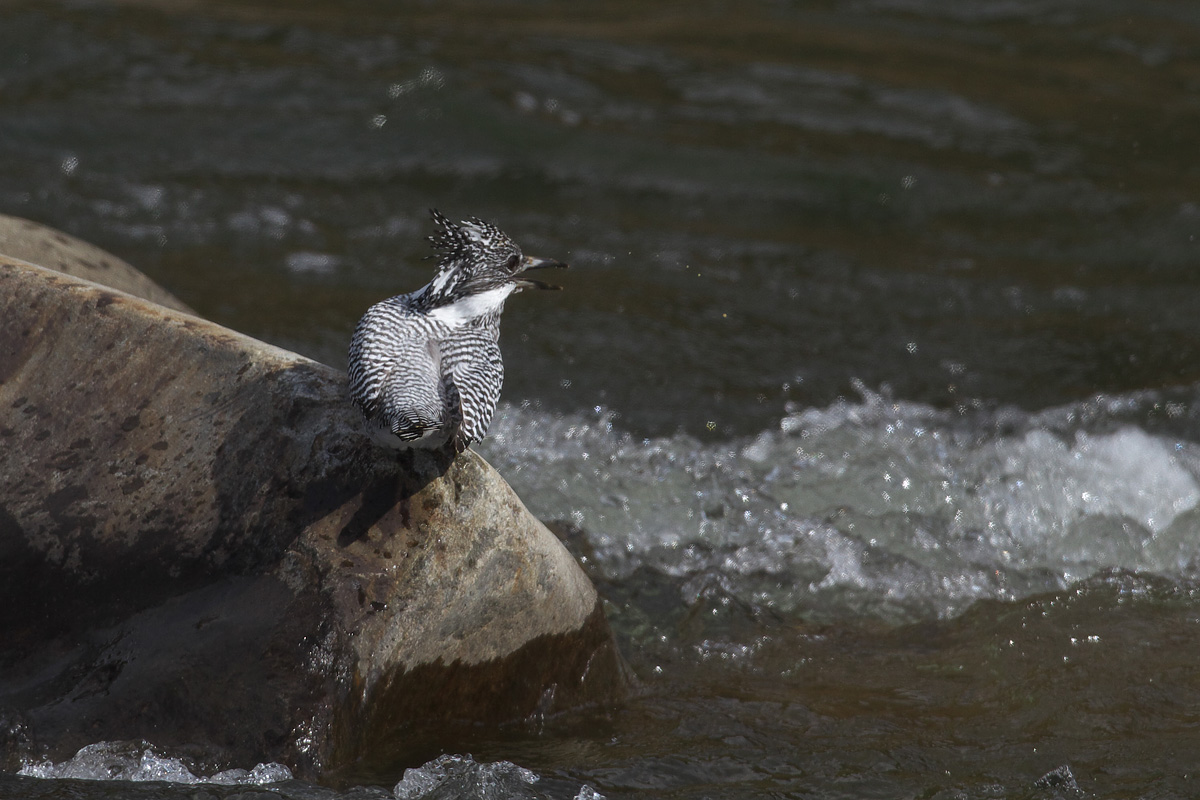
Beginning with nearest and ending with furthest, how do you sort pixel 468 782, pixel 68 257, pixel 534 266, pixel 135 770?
1. pixel 135 770
2. pixel 468 782
3. pixel 534 266
4. pixel 68 257

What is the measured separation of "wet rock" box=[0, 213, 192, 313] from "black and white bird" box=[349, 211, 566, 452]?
152 centimetres

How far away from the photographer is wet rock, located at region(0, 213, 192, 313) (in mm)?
5496

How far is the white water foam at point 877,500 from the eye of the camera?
566cm

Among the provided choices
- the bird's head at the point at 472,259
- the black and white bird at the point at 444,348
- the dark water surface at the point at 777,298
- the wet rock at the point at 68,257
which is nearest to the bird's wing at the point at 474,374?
the black and white bird at the point at 444,348

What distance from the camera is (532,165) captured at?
10.7m

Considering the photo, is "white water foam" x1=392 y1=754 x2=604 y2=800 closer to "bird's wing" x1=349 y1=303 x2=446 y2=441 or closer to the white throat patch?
"bird's wing" x1=349 y1=303 x2=446 y2=441

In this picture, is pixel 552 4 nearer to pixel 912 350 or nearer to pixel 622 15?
pixel 622 15

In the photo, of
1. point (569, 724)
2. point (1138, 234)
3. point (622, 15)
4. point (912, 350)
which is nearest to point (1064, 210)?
point (1138, 234)

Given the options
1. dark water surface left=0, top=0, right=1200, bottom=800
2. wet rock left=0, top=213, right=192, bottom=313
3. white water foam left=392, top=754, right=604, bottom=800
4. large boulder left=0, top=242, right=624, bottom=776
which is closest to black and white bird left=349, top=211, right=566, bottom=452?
large boulder left=0, top=242, right=624, bottom=776

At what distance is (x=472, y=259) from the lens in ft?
14.5

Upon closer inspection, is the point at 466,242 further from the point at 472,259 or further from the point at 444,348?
the point at 444,348

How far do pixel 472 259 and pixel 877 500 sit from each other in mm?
2838

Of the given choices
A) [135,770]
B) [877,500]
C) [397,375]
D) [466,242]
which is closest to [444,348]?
[397,375]

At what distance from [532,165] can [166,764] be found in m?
7.64
